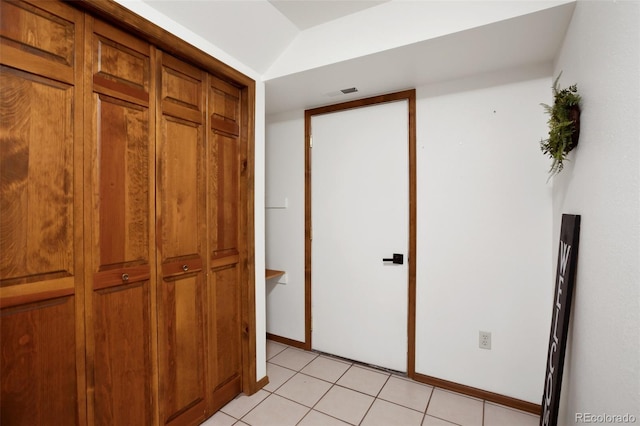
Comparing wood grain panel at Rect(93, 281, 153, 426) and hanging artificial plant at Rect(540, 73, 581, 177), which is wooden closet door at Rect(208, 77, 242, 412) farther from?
hanging artificial plant at Rect(540, 73, 581, 177)

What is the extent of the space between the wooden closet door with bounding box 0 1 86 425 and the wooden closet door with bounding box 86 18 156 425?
59 millimetres

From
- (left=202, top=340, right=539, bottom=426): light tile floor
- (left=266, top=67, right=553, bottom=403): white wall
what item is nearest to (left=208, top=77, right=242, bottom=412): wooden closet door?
(left=202, top=340, right=539, bottom=426): light tile floor

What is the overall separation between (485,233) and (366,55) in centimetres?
145

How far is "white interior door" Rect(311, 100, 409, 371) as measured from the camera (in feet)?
7.81

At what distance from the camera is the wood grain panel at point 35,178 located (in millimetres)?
1059

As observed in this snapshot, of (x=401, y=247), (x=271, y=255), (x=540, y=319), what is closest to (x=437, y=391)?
(x=540, y=319)

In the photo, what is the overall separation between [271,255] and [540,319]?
2265 millimetres

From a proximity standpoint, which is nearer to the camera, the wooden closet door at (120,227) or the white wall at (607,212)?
the white wall at (607,212)

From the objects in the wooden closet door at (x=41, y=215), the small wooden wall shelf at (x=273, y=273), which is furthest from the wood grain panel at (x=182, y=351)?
the small wooden wall shelf at (x=273, y=273)

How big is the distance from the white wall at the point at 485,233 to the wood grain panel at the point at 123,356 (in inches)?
73.2

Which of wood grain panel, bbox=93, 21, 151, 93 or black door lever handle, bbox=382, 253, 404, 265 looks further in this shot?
black door lever handle, bbox=382, 253, 404, 265

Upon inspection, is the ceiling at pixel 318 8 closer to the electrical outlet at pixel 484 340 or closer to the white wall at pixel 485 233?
the white wall at pixel 485 233

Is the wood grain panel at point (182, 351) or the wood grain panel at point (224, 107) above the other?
the wood grain panel at point (224, 107)

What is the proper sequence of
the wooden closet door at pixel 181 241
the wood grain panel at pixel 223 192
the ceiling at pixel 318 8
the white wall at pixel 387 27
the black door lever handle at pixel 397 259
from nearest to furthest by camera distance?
1. the white wall at pixel 387 27
2. the wooden closet door at pixel 181 241
3. the ceiling at pixel 318 8
4. the wood grain panel at pixel 223 192
5. the black door lever handle at pixel 397 259
